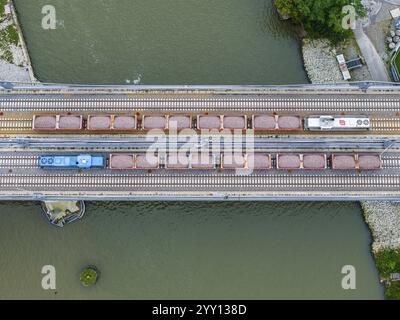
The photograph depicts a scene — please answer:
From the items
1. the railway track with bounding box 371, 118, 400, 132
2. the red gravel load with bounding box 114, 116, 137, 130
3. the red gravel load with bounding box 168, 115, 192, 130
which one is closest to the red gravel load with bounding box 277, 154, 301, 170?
the railway track with bounding box 371, 118, 400, 132

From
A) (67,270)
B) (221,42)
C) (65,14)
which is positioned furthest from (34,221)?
(221,42)

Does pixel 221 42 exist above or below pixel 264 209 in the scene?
above

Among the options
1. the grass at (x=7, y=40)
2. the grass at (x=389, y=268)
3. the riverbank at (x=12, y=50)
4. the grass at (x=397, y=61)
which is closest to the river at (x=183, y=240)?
the grass at (x=389, y=268)

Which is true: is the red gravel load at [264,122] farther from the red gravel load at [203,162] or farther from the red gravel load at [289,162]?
the red gravel load at [203,162]

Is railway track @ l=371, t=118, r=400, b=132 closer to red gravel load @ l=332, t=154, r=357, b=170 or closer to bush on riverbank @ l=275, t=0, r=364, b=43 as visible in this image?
red gravel load @ l=332, t=154, r=357, b=170

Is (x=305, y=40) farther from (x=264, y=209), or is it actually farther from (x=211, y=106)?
(x=264, y=209)

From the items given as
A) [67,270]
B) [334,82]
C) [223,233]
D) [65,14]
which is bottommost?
[67,270]
